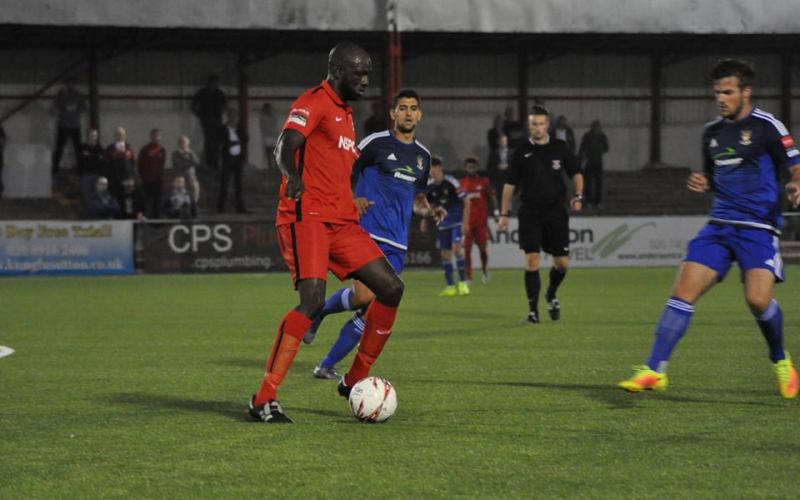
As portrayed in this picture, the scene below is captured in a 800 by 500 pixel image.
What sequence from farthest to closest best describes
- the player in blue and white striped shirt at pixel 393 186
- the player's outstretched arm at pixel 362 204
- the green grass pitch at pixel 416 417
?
the player in blue and white striped shirt at pixel 393 186, the player's outstretched arm at pixel 362 204, the green grass pitch at pixel 416 417

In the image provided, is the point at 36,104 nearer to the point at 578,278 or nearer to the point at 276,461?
the point at 578,278

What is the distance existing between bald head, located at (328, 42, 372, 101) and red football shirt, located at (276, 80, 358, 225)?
0.06 meters

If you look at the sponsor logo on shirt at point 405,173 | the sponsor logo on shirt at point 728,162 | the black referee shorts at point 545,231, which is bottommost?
the black referee shorts at point 545,231

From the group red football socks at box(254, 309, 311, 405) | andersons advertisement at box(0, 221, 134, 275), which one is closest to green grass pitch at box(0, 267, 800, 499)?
red football socks at box(254, 309, 311, 405)

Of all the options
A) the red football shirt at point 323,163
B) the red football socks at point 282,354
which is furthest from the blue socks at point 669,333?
the red football socks at point 282,354

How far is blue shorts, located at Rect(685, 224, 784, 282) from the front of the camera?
8156 millimetres

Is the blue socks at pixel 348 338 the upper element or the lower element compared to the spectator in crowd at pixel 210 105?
lower

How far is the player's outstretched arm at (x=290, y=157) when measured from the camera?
276 inches

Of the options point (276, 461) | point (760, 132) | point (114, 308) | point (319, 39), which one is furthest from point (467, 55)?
point (276, 461)

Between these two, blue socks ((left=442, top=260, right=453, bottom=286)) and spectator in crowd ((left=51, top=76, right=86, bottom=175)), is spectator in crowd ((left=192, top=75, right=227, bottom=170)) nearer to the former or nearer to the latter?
spectator in crowd ((left=51, top=76, right=86, bottom=175))

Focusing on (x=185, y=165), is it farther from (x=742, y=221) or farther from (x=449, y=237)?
Answer: (x=742, y=221)

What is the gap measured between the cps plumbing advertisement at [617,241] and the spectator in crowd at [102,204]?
26.0 ft

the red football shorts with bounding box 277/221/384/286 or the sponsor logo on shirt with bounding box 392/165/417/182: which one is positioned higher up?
the sponsor logo on shirt with bounding box 392/165/417/182

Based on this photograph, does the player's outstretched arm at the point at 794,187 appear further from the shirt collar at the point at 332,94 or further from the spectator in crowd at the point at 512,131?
the spectator in crowd at the point at 512,131
